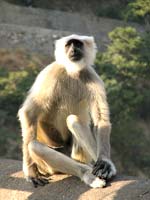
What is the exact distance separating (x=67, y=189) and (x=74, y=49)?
188cm

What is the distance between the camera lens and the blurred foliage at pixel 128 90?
1049 inches

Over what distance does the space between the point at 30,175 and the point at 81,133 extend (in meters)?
0.88

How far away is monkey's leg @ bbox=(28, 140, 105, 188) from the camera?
7.18 metres

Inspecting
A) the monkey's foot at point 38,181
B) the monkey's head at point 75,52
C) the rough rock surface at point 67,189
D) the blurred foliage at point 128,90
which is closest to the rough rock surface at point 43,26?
the blurred foliage at point 128,90

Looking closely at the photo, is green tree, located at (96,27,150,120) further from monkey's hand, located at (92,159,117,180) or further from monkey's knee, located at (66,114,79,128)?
monkey's hand, located at (92,159,117,180)

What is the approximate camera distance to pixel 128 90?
95.9ft

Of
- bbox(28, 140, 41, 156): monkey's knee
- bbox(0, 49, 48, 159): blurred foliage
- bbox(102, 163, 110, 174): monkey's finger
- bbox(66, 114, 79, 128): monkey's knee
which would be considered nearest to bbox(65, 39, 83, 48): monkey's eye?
bbox(66, 114, 79, 128): monkey's knee

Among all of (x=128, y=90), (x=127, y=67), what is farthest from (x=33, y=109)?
(x=127, y=67)

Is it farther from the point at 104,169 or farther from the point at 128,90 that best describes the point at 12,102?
the point at 104,169

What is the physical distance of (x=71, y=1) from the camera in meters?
49.5

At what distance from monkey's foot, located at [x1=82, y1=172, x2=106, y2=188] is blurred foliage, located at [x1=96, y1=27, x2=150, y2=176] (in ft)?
61.9

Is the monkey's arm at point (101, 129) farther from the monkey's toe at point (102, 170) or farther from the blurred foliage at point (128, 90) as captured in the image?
the blurred foliage at point (128, 90)

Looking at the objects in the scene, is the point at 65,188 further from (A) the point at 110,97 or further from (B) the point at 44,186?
(A) the point at 110,97

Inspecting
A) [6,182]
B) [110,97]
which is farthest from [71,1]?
[6,182]
